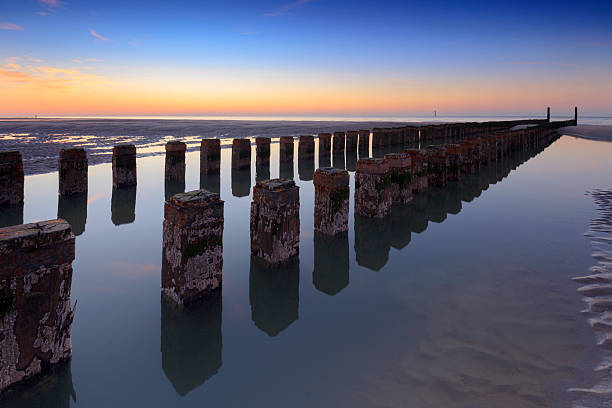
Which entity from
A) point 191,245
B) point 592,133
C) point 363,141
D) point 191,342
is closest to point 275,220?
point 191,245

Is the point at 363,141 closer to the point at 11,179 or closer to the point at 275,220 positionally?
the point at 11,179

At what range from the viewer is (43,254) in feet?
8.56

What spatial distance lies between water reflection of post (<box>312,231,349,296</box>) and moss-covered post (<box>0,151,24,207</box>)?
635cm

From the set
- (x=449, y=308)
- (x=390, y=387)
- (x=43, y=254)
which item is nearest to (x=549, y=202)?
(x=449, y=308)

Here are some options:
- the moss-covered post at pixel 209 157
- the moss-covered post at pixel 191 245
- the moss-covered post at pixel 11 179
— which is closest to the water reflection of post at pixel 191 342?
the moss-covered post at pixel 191 245

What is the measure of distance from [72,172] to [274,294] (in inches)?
272

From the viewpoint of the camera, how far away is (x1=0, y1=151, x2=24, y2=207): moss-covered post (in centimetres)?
747

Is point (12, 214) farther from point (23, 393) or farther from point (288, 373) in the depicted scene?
point (288, 373)

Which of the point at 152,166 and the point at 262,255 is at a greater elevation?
the point at 152,166

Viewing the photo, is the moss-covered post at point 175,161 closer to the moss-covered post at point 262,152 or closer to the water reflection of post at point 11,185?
the water reflection of post at point 11,185

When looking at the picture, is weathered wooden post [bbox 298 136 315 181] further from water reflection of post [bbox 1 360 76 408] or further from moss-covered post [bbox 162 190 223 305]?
water reflection of post [bbox 1 360 76 408]

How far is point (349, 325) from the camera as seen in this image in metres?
3.54

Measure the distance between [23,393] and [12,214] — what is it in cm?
626

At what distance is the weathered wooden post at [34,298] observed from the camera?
2.46 m
